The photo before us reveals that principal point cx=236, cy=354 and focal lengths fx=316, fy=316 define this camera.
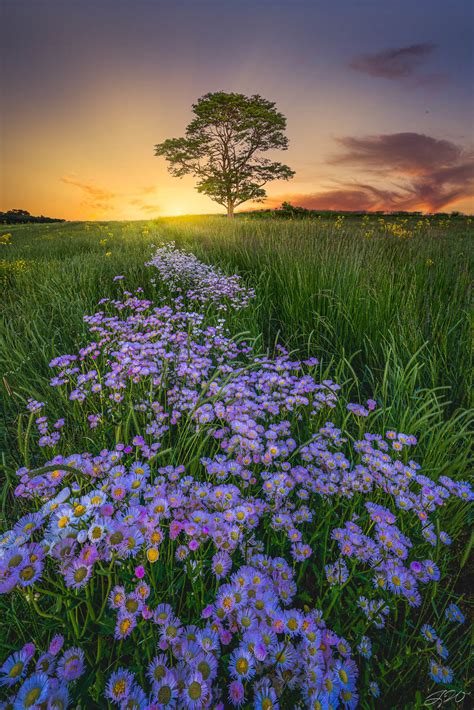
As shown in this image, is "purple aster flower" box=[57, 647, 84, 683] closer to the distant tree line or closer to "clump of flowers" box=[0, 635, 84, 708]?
"clump of flowers" box=[0, 635, 84, 708]

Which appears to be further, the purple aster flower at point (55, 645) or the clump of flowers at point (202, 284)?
the clump of flowers at point (202, 284)

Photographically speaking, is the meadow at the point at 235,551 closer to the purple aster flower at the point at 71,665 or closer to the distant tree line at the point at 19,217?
the purple aster flower at the point at 71,665


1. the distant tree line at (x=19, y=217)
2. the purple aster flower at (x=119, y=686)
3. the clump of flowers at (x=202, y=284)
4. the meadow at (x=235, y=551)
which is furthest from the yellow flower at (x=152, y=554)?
the distant tree line at (x=19, y=217)

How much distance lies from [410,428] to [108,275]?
490cm

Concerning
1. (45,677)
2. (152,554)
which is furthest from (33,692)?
(152,554)

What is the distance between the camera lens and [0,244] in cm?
1272

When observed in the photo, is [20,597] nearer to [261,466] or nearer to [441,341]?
[261,466]

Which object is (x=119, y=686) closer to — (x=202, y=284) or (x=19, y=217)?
(x=202, y=284)

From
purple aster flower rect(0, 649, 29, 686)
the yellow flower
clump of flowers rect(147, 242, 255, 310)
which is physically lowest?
purple aster flower rect(0, 649, 29, 686)

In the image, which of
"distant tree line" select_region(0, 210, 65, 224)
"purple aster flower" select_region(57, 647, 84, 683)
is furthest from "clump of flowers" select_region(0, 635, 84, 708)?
"distant tree line" select_region(0, 210, 65, 224)

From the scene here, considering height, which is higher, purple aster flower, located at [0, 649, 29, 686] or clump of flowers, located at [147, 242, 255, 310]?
clump of flowers, located at [147, 242, 255, 310]

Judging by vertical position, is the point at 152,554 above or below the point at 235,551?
above

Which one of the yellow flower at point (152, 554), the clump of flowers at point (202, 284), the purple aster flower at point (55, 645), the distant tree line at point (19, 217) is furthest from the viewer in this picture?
the distant tree line at point (19, 217)

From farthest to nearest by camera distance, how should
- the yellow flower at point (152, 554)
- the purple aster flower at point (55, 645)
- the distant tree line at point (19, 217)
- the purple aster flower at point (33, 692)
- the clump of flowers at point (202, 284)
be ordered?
the distant tree line at point (19, 217), the clump of flowers at point (202, 284), the yellow flower at point (152, 554), the purple aster flower at point (55, 645), the purple aster flower at point (33, 692)
